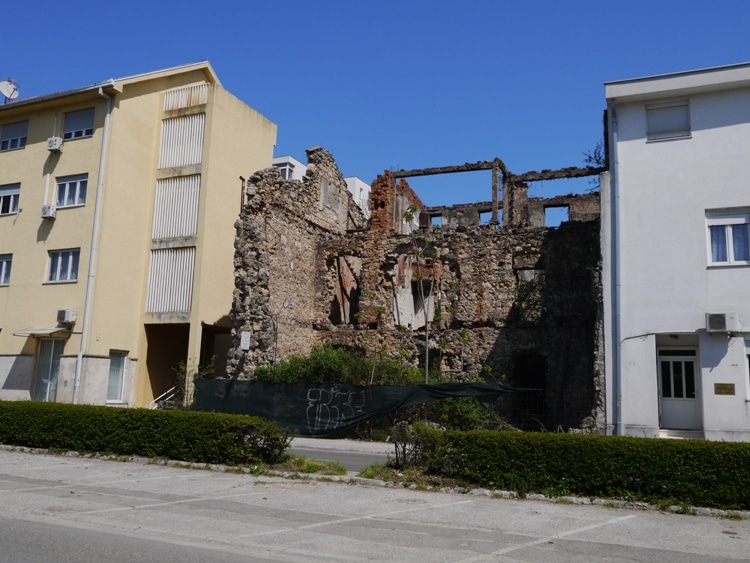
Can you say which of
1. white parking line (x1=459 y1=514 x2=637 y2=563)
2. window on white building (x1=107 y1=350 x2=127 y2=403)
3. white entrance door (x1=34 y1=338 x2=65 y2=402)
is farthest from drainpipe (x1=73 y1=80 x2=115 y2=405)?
white parking line (x1=459 y1=514 x2=637 y2=563)

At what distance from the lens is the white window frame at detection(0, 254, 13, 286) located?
88.2 feet

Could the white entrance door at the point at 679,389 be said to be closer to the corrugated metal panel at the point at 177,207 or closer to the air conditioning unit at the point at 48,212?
the corrugated metal panel at the point at 177,207

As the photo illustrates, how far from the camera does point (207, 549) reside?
738 cm

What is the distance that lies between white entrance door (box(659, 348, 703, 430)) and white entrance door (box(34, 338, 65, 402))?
19591 mm

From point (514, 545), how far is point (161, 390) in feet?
69.7

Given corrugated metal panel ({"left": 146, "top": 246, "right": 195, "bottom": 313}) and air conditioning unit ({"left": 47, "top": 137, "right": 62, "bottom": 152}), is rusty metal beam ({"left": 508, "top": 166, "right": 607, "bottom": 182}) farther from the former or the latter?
air conditioning unit ({"left": 47, "top": 137, "right": 62, "bottom": 152})

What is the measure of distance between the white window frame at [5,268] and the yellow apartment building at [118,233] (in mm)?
54

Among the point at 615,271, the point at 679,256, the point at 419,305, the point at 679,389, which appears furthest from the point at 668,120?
the point at 419,305

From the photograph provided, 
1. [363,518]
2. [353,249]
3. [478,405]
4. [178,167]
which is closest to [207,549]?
[363,518]

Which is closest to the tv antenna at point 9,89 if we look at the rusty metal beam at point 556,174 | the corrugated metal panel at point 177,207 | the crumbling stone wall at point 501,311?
the corrugated metal panel at point 177,207

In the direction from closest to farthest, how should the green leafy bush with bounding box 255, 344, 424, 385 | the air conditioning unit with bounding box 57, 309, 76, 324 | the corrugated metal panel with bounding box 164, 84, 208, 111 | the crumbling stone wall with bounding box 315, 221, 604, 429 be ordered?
1. the green leafy bush with bounding box 255, 344, 424, 385
2. the crumbling stone wall with bounding box 315, 221, 604, 429
3. the air conditioning unit with bounding box 57, 309, 76, 324
4. the corrugated metal panel with bounding box 164, 84, 208, 111

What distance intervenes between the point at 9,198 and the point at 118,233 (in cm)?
533

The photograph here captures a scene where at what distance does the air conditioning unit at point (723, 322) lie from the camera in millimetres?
16422

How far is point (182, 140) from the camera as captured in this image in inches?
1086
